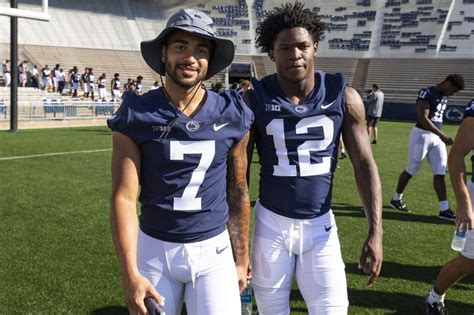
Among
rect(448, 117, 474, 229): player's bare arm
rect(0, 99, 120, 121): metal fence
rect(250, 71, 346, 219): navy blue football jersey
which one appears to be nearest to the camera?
rect(250, 71, 346, 219): navy blue football jersey

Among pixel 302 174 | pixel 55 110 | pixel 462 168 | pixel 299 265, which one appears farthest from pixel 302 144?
pixel 55 110

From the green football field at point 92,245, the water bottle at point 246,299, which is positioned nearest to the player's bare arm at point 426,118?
the green football field at point 92,245

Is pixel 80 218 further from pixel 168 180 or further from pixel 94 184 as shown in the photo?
pixel 168 180

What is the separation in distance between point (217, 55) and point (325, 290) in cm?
130

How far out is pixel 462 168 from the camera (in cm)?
364

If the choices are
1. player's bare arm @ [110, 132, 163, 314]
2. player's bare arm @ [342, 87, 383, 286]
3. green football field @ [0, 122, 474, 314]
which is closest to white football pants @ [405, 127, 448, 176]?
green football field @ [0, 122, 474, 314]

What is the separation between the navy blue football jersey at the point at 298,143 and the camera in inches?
107

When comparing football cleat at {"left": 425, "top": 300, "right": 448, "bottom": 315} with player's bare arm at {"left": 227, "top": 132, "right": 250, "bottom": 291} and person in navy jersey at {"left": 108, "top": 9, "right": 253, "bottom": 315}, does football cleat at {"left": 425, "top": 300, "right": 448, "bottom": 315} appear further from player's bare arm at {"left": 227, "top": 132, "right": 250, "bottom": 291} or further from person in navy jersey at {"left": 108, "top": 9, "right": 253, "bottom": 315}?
person in navy jersey at {"left": 108, "top": 9, "right": 253, "bottom": 315}

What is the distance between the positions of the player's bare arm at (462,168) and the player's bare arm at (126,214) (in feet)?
7.80

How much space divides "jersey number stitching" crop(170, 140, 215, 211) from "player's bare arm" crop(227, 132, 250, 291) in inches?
10.0

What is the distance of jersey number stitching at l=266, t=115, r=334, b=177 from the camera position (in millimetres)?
2725

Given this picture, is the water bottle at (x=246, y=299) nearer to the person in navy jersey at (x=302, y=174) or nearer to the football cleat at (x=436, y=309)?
the person in navy jersey at (x=302, y=174)

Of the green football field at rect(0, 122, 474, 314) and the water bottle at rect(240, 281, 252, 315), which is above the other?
the water bottle at rect(240, 281, 252, 315)

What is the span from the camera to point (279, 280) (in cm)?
270
